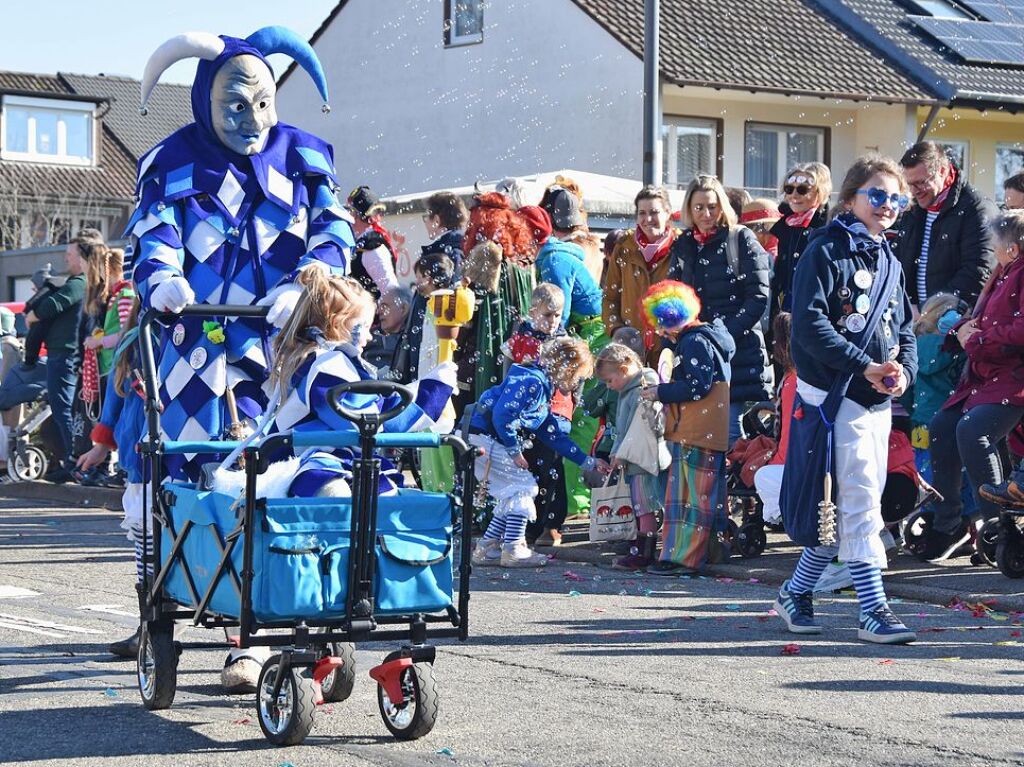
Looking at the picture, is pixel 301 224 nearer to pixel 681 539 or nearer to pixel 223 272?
pixel 223 272

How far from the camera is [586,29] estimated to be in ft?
109

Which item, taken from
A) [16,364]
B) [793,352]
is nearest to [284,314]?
[793,352]

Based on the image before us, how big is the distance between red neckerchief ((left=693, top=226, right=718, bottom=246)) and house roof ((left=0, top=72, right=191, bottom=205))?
55.3 meters

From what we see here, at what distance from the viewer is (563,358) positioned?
1025 centimetres

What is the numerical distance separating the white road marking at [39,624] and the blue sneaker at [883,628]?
3.34 m

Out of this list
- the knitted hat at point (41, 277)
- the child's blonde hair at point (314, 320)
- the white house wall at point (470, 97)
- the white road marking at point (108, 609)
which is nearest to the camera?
the child's blonde hair at point (314, 320)

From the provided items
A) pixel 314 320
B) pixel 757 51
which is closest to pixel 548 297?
pixel 314 320

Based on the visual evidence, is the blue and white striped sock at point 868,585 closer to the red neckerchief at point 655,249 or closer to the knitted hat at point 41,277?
the red neckerchief at point 655,249

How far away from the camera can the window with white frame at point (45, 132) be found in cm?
6588

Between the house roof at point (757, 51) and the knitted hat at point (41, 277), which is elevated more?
the house roof at point (757, 51)

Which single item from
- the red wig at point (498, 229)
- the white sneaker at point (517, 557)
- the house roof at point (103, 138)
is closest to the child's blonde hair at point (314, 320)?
the white sneaker at point (517, 557)

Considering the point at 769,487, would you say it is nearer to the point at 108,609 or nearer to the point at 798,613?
the point at 798,613

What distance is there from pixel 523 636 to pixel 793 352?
1.69 metres

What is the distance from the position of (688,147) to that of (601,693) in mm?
28102
